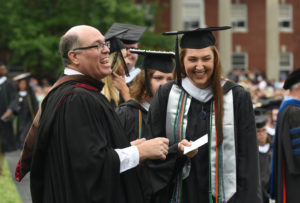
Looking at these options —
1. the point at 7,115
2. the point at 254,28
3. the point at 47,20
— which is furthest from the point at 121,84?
the point at 254,28

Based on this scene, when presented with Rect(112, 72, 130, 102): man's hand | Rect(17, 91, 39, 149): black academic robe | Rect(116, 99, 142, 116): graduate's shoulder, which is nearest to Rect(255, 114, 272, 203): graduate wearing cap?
Rect(112, 72, 130, 102): man's hand

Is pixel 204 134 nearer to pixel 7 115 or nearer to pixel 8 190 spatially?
pixel 8 190

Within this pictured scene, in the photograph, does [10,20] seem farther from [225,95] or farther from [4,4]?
[225,95]

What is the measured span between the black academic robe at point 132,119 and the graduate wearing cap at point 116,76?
18.2 inches

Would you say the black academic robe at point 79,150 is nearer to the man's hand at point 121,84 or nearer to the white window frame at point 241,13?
the man's hand at point 121,84

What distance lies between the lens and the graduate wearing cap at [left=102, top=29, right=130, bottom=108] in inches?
228

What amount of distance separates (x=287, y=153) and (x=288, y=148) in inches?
2.1

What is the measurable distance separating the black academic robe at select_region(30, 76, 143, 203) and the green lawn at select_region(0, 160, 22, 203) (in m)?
5.19

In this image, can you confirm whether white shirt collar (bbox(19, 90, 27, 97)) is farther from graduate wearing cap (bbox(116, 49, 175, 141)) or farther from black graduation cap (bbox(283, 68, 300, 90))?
graduate wearing cap (bbox(116, 49, 175, 141))

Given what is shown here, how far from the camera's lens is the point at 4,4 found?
89.0 ft

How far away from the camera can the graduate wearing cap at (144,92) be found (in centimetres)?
521

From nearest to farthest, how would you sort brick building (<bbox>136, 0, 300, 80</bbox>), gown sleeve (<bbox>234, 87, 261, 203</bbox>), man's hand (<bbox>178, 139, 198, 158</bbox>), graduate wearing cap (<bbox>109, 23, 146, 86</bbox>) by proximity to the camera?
man's hand (<bbox>178, 139, 198, 158</bbox>) < gown sleeve (<bbox>234, 87, 261, 203</bbox>) < graduate wearing cap (<bbox>109, 23, 146, 86</bbox>) < brick building (<bbox>136, 0, 300, 80</bbox>)

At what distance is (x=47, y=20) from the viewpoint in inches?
1098

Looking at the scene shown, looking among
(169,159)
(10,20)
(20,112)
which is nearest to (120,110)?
(169,159)
